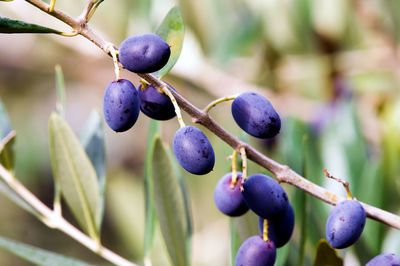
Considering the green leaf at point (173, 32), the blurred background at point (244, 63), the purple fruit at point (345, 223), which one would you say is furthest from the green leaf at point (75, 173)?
the blurred background at point (244, 63)

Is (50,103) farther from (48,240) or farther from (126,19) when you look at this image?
(126,19)

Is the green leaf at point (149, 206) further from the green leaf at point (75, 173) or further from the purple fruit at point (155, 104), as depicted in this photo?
the purple fruit at point (155, 104)

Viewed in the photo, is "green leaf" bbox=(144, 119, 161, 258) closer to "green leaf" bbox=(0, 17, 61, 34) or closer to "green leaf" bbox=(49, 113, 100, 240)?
"green leaf" bbox=(49, 113, 100, 240)

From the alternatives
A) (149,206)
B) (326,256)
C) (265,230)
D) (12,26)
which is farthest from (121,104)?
(149,206)

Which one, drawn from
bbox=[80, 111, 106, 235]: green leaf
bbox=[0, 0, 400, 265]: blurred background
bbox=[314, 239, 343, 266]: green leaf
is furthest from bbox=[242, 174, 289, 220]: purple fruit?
bbox=[0, 0, 400, 265]: blurred background

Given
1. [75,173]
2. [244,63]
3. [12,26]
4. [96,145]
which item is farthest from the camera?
[244,63]

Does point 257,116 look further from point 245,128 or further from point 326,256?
point 326,256

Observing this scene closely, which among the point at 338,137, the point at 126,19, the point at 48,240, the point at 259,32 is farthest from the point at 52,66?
the point at 338,137
